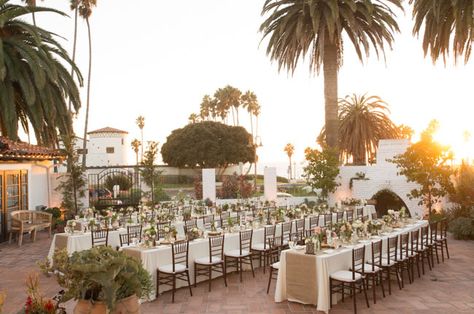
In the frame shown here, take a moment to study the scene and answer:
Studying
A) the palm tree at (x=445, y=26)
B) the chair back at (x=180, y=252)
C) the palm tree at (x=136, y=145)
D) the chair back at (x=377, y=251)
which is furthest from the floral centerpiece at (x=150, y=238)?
the palm tree at (x=136, y=145)

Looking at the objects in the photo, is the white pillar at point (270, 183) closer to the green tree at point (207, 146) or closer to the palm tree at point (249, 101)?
the green tree at point (207, 146)

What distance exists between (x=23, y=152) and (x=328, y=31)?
14.5m

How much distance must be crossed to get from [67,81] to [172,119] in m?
36.5

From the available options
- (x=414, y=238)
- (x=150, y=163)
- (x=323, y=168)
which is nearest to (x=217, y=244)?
(x=414, y=238)

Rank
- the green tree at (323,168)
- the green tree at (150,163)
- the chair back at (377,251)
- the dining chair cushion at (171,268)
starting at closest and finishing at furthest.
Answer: the chair back at (377,251), the dining chair cushion at (171,268), the green tree at (150,163), the green tree at (323,168)

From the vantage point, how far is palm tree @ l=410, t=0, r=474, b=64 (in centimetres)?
1316

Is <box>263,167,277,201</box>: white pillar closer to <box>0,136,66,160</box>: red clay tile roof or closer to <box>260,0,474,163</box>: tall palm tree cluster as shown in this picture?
<box>260,0,474,163</box>: tall palm tree cluster

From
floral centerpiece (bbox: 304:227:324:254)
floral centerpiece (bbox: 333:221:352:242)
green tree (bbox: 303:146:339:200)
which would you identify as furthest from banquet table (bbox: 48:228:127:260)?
green tree (bbox: 303:146:339:200)

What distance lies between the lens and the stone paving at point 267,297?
7.86 m

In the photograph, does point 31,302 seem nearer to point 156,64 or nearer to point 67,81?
point 67,81

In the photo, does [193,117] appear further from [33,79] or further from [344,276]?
[344,276]

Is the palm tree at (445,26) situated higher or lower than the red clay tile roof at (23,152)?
higher

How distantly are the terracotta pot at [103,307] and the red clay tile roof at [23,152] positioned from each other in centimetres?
1153

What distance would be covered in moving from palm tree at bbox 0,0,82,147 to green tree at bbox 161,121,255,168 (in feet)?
98.1
